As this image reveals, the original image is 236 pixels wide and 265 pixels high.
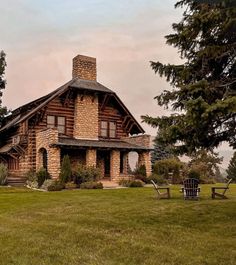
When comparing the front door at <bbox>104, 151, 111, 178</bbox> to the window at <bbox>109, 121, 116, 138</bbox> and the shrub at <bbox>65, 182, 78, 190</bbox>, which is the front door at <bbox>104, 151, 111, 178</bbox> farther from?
the shrub at <bbox>65, 182, 78, 190</bbox>

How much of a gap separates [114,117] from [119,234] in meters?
24.5

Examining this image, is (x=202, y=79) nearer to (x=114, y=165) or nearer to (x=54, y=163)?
(x=54, y=163)

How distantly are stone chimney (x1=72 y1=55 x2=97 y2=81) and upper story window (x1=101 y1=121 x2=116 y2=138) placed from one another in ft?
14.1

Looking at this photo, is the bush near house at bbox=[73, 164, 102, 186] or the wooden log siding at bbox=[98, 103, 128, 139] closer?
the bush near house at bbox=[73, 164, 102, 186]

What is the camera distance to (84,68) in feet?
108

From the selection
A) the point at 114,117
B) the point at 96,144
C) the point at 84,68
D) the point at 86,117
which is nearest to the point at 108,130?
the point at 114,117

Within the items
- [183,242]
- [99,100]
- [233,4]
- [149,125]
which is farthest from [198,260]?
[99,100]

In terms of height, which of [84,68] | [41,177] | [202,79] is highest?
[84,68]

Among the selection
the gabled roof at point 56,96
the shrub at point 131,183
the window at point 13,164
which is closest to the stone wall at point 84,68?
the gabled roof at point 56,96

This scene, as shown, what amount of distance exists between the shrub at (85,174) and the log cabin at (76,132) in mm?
1216

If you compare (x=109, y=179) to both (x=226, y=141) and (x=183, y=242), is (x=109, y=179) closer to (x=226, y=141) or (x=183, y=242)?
(x=226, y=141)

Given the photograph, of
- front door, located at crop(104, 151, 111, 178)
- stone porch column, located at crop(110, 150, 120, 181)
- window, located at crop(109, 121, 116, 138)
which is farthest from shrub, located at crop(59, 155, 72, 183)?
window, located at crop(109, 121, 116, 138)

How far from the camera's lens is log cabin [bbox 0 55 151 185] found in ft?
90.8

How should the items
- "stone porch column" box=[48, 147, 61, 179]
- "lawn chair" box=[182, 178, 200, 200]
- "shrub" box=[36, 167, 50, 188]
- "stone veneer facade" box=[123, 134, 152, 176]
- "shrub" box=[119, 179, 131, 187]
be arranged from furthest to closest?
1. "stone veneer facade" box=[123, 134, 152, 176]
2. "shrub" box=[119, 179, 131, 187]
3. "stone porch column" box=[48, 147, 61, 179]
4. "shrub" box=[36, 167, 50, 188]
5. "lawn chair" box=[182, 178, 200, 200]
